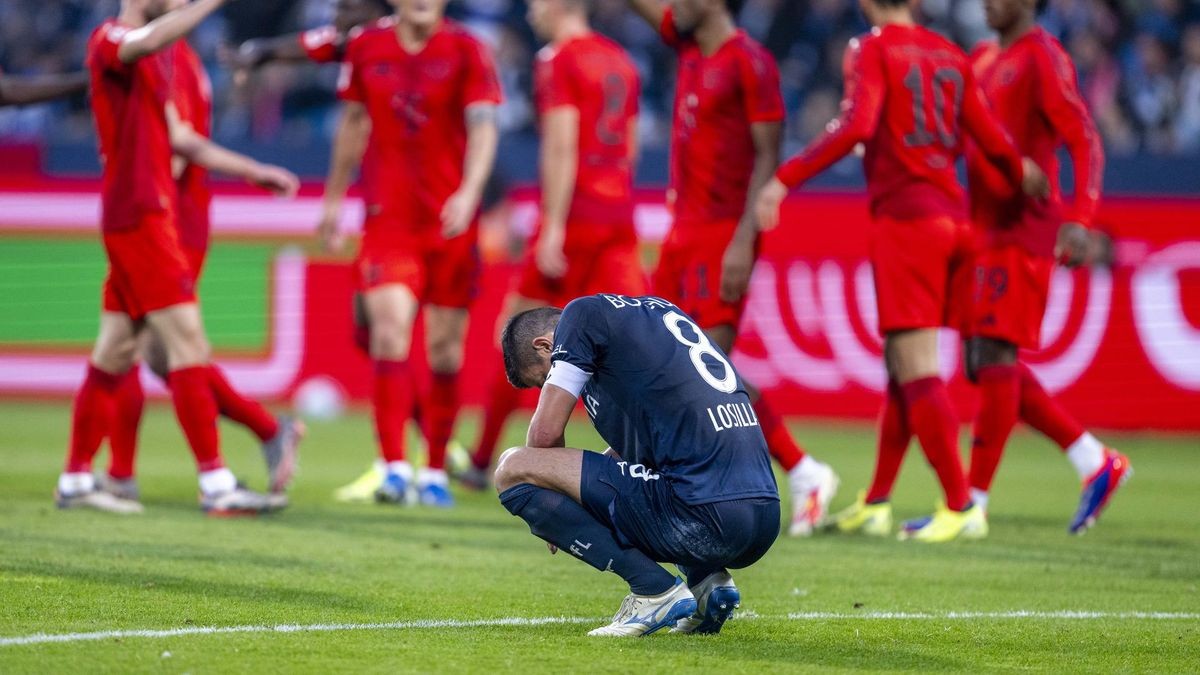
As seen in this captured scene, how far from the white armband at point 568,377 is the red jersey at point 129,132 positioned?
3575 mm

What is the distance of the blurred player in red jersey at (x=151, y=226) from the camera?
305 inches

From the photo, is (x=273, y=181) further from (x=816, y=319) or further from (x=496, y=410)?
(x=816, y=319)

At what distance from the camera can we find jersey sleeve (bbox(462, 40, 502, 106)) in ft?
29.3

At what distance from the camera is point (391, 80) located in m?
8.94

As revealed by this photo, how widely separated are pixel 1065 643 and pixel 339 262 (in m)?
10.7

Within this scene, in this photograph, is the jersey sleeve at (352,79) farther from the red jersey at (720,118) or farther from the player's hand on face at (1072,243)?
the player's hand on face at (1072,243)

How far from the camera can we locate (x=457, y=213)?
8.57 m

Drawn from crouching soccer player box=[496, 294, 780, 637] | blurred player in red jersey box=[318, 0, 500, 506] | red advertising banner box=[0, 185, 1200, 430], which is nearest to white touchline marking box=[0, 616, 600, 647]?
crouching soccer player box=[496, 294, 780, 637]

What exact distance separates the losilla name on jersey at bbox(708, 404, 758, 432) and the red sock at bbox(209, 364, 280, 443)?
396 cm

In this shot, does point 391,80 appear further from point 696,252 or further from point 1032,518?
point 1032,518

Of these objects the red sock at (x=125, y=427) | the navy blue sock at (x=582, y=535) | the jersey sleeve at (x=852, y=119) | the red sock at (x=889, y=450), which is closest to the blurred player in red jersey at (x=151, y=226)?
the red sock at (x=125, y=427)

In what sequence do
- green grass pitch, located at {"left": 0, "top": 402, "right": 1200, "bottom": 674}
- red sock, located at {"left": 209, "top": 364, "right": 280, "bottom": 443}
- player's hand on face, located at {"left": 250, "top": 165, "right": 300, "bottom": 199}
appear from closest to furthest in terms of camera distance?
1. green grass pitch, located at {"left": 0, "top": 402, "right": 1200, "bottom": 674}
2. player's hand on face, located at {"left": 250, "top": 165, "right": 300, "bottom": 199}
3. red sock, located at {"left": 209, "top": 364, "right": 280, "bottom": 443}

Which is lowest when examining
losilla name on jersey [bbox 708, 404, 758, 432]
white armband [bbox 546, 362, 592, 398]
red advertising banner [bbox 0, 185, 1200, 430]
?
red advertising banner [bbox 0, 185, 1200, 430]

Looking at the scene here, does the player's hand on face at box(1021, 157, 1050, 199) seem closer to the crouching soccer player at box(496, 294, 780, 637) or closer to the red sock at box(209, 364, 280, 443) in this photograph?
the crouching soccer player at box(496, 294, 780, 637)
